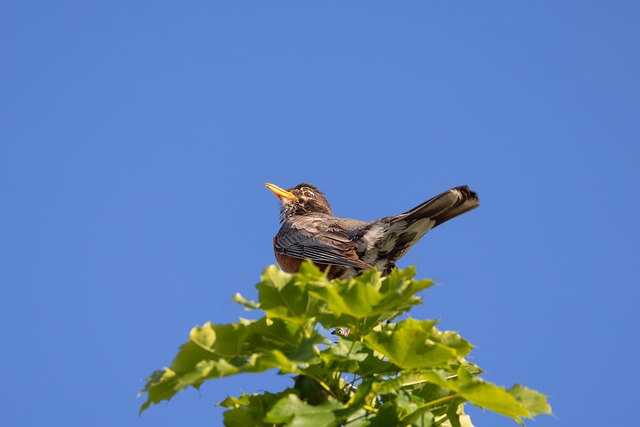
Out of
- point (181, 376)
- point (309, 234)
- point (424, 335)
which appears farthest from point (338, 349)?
point (309, 234)

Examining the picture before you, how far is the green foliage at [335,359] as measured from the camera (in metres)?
1.77

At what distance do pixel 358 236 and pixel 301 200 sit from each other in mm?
1831

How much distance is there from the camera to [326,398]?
187 cm

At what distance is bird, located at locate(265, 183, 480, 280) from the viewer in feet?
18.4

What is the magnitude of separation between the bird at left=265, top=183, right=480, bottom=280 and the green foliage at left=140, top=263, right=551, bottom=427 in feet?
11.5

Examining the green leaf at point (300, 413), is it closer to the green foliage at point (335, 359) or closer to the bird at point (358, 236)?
the green foliage at point (335, 359)

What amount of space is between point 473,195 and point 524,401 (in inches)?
139

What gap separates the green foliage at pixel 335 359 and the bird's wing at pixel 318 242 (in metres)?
4.10

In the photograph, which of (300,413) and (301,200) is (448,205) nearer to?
(301,200)

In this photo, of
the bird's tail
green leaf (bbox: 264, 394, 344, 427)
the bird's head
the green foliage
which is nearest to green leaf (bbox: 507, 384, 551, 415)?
the green foliage

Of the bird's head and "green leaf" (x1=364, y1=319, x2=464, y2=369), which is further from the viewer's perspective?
A: the bird's head

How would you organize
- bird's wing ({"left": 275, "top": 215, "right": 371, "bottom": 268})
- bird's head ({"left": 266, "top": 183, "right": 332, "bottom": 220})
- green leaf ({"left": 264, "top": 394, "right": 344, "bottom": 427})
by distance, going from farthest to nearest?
bird's head ({"left": 266, "top": 183, "right": 332, "bottom": 220}) → bird's wing ({"left": 275, "top": 215, "right": 371, "bottom": 268}) → green leaf ({"left": 264, "top": 394, "right": 344, "bottom": 427})

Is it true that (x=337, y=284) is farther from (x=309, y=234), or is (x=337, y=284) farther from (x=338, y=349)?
(x=309, y=234)

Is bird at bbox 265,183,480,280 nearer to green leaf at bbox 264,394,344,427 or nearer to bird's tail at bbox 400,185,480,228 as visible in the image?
bird's tail at bbox 400,185,480,228
